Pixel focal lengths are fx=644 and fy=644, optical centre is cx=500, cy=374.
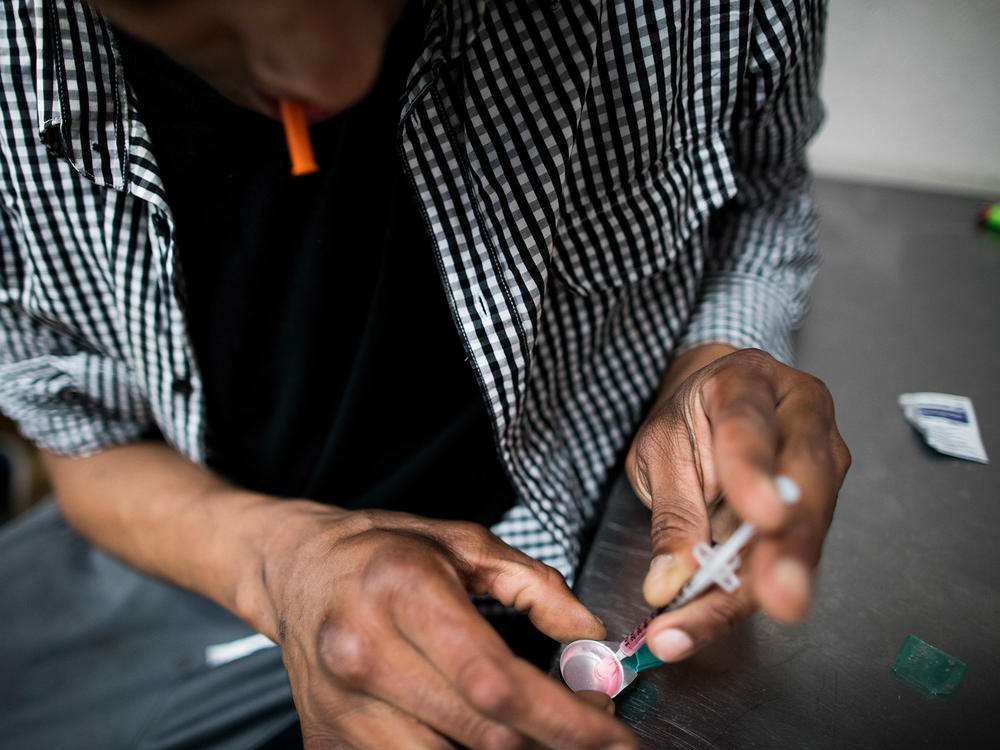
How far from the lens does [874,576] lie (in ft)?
2.17

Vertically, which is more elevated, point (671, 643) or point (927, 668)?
→ point (671, 643)

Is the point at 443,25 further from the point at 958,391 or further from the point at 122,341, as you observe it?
the point at 958,391

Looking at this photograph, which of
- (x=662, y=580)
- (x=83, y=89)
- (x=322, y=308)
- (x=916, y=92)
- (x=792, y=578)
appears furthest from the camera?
(x=916, y=92)

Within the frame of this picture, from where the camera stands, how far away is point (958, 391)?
921 millimetres

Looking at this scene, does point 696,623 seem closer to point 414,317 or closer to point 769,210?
point 414,317

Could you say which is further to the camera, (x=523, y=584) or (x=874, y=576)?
(x=874, y=576)

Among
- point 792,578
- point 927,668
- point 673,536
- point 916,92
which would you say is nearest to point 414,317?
point 673,536

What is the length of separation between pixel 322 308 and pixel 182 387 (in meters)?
0.21

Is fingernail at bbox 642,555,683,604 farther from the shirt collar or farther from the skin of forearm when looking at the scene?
the shirt collar

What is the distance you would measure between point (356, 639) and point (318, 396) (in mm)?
385

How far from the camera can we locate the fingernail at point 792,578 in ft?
1.29

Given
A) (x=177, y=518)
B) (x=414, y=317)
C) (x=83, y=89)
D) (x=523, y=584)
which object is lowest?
(x=177, y=518)

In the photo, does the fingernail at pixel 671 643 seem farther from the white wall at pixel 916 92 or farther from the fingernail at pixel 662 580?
the white wall at pixel 916 92

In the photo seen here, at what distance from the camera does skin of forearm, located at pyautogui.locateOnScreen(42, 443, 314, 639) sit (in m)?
0.70
